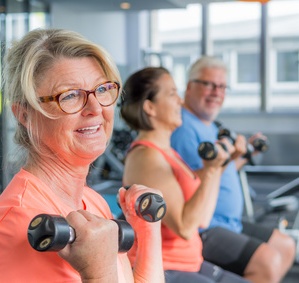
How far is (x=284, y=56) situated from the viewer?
9.04 meters

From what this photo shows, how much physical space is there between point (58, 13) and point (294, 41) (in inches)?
146

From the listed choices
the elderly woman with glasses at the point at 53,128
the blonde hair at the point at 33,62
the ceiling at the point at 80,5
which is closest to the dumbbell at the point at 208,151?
the elderly woman with glasses at the point at 53,128

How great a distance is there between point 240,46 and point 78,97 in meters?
8.39

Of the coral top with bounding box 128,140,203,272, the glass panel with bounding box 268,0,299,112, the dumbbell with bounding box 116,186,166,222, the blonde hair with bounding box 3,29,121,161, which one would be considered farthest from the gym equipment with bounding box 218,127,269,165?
the glass panel with bounding box 268,0,299,112

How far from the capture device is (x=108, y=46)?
8.72 metres

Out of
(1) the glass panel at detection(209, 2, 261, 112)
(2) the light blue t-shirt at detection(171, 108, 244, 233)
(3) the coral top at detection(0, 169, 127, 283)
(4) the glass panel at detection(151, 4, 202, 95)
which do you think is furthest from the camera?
(4) the glass panel at detection(151, 4, 202, 95)

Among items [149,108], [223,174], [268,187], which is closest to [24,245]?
[149,108]

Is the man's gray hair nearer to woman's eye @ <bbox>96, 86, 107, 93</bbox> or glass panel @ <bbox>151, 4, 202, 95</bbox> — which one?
woman's eye @ <bbox>96, 86, 107, 93</bbox>

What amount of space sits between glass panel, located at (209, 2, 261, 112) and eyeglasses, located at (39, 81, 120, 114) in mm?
7972

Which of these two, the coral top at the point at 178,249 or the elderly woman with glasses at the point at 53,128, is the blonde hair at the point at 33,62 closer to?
the elderly woman with glasses at the point at 53,128

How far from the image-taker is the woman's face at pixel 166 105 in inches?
91.5

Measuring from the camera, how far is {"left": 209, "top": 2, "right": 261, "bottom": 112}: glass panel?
905cm

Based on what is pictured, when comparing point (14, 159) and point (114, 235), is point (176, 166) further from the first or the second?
point (114, 235)

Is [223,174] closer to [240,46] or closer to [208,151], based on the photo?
[208,151]
